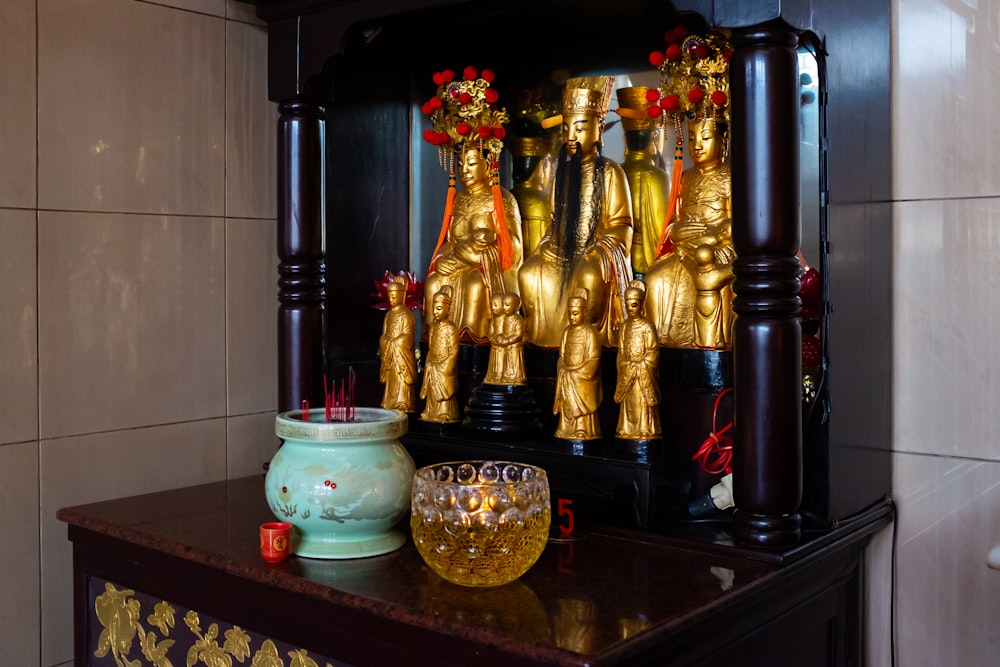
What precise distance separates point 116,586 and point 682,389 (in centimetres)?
92

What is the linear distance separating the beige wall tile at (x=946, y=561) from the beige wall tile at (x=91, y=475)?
1270 mm

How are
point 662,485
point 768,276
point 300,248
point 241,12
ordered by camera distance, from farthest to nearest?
point 241,12
point 300,248
point 662,485
point 768,276

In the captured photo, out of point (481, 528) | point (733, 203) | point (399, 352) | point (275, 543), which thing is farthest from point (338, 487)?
point (733, 203)

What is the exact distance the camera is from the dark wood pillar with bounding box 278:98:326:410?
185 cm

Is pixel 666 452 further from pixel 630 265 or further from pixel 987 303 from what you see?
pixel 987 303

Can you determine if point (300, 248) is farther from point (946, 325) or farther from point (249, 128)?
point (946, 325)

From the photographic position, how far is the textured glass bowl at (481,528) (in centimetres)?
115

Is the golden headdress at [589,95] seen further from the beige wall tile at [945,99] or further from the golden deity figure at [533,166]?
the beige wall tile at [945,99]

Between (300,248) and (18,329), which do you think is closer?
(18,329)

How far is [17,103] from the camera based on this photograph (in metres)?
1.63

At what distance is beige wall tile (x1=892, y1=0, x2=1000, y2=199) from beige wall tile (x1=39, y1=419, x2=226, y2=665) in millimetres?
1350

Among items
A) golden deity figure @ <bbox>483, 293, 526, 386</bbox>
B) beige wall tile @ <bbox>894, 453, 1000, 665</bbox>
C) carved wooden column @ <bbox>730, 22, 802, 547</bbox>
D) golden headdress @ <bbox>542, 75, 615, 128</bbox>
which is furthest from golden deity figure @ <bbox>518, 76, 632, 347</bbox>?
beige wall tile @ <bbox>894, 453, 1000, 665</bbox>

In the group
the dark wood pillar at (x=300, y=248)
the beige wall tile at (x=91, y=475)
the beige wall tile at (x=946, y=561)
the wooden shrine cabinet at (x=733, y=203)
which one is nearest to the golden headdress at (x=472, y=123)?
the wooden shrine cabinet at (x=733, y=203)

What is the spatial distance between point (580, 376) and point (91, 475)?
90 cm
